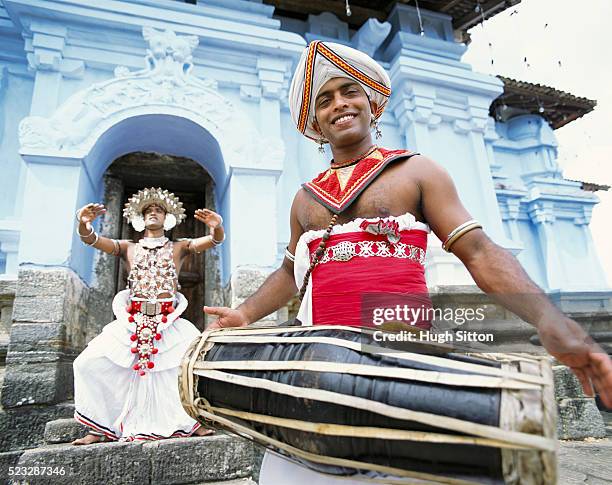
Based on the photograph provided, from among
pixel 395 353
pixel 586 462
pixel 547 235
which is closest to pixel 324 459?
pixel 395 353

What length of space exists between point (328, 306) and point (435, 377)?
0.48m

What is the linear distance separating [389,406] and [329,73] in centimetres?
110

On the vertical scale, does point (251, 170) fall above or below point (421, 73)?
below

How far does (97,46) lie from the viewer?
439 cm

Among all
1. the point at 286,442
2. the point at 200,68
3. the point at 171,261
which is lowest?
the point at 286,442

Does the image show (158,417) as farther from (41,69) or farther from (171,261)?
(41,69)

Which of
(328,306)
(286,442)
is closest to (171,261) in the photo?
(328,306)

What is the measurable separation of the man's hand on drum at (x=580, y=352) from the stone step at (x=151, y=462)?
2.07 metres

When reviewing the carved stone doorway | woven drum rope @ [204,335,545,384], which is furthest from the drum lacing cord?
the carved stone doorway

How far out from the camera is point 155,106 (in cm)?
405

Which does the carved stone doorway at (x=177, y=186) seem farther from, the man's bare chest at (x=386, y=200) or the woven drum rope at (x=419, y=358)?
the woven drum rope at (x=419, y=358)

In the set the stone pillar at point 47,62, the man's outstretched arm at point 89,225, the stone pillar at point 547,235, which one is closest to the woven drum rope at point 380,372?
the man's outstretched arm at point 89,225

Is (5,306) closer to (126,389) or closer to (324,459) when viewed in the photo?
(126,389)

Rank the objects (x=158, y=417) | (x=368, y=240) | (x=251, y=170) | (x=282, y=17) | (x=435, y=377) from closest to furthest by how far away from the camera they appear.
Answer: (x=435, y=377) → (x=368, y=240) → (x=158, y=417) → (x=251, y=170) → (x=282, y=17)
